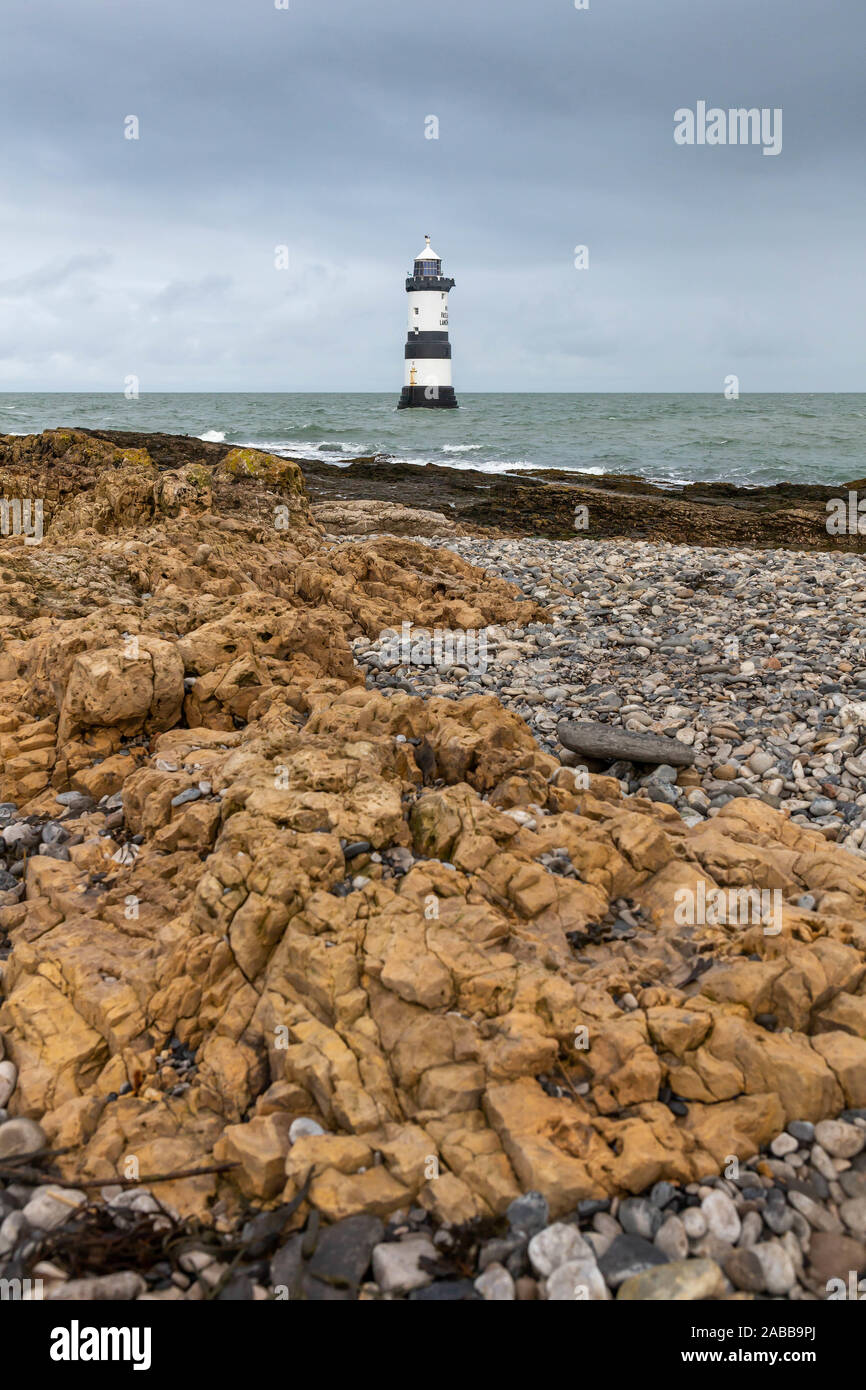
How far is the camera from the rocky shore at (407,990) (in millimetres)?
3186

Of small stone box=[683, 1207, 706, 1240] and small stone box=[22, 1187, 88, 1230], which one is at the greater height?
small stone box=[683, 1207, 706, 1240]

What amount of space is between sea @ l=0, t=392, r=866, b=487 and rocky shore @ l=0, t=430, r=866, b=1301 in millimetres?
34673

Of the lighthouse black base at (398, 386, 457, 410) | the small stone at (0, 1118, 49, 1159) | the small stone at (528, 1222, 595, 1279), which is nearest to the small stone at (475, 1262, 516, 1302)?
the small stone at (528, 1222, 595, 1279)

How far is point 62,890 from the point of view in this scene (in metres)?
5.30

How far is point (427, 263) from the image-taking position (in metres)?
68.9

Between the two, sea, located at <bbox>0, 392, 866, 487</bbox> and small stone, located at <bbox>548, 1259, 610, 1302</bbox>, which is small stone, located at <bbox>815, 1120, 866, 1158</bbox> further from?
sea, located at <bbox>0, 392, 866, 487</bbox>

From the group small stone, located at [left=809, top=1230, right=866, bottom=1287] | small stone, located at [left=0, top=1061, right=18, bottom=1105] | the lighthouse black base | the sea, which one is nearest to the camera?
small stone, located at [left=809, top=1230, right=866, bottom=1287]

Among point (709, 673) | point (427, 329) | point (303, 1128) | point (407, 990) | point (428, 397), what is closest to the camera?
point (303, 1128)

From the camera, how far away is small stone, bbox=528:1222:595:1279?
303 centimetres

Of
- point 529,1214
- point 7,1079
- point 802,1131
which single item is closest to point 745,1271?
point 802,1131

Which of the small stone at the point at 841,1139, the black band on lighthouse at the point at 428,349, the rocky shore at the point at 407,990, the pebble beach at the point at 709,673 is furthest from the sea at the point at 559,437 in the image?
the small stone at the point at 841,1139

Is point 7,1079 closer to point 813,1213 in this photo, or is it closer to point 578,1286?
point 578,1286

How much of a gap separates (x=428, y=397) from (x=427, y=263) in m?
12.0
